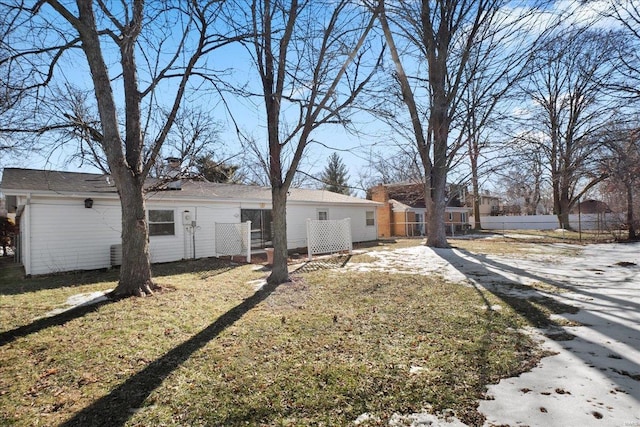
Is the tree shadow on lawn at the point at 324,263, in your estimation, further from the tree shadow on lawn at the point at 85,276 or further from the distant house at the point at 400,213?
the distant house at the point at 400,213

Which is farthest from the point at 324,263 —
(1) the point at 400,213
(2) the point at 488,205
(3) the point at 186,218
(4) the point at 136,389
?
(2) the point at 488,205

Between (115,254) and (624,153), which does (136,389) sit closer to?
(115,254)

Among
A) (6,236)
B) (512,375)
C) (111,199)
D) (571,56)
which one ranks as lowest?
(512,375)

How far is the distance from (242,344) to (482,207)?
154 feet

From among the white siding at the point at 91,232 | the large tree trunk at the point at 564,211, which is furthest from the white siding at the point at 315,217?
the large tree trunk at the point at 564,211

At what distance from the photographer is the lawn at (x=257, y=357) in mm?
2525

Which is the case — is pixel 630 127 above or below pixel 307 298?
above

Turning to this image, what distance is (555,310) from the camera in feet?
15.9

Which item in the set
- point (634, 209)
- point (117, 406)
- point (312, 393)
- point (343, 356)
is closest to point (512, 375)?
point (343, 356)

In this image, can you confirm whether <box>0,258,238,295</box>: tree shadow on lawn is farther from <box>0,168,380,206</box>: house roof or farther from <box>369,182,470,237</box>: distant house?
<box>369,182,470,237</box>: distant house

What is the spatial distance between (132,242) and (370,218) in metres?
14.9

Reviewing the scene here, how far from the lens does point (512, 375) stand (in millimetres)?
2918

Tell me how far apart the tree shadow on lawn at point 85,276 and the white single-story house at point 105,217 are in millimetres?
486

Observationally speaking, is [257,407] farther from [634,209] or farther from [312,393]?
[634,209]
